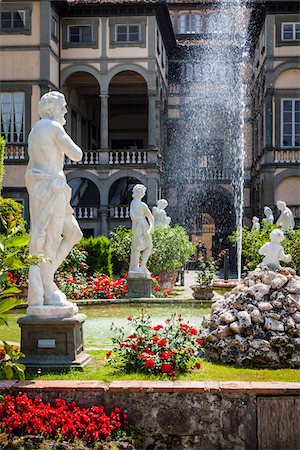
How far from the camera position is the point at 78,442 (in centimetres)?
498

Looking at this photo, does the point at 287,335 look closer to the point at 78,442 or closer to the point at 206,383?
the point at 206,383

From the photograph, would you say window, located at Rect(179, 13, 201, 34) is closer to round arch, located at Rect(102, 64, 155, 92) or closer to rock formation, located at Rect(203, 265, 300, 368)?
round arch, located at Rect(102, 64, 155, 92)

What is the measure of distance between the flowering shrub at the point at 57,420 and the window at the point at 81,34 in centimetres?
2775

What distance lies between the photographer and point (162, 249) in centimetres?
1672

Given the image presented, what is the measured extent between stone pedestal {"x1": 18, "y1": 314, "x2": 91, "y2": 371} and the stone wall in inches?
30.5

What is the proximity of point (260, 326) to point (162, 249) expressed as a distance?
33.9 feet

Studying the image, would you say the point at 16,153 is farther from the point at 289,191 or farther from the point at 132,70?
the point at 289,191

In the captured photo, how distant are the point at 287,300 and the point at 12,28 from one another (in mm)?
25718

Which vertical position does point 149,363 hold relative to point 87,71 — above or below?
below

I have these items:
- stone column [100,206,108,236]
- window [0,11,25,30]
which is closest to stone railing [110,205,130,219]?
stone column [100,206,108,236]

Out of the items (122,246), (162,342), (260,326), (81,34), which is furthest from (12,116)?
(162,342)

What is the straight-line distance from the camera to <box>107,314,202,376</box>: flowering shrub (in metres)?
5.99

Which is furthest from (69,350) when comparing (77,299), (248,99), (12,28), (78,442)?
(248,99)

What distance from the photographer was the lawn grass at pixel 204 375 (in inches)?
231
